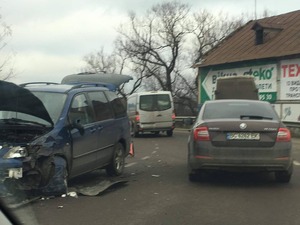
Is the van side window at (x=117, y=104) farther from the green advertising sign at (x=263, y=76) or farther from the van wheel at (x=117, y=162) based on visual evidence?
→ the green advertising sign at (x=263, y=76)

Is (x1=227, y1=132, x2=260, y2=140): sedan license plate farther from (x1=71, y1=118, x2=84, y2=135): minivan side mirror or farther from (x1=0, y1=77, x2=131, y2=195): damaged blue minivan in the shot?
(x1=71, y1=118, x2=84, y2=135): minivan side mirror

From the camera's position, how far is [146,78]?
2387 inches

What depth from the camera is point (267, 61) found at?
30562mm

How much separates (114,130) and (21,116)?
240cm

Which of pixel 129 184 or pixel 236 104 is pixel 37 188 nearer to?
pixel 129 184

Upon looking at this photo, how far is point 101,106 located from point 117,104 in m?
0.96

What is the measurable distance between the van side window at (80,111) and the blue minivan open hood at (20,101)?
0.49 meters

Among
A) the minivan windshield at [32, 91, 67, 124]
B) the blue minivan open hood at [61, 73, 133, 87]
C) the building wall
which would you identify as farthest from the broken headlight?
the building wall

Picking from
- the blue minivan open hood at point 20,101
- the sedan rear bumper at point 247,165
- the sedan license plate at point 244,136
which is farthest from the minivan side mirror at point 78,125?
the sedan license plate at point 244,136

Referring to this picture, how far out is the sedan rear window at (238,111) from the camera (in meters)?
8.64

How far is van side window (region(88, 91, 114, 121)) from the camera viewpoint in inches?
351

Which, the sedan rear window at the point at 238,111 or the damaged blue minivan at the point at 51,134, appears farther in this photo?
the sedan rear window at the point at 238,111

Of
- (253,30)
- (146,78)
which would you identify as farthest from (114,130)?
(146,78)

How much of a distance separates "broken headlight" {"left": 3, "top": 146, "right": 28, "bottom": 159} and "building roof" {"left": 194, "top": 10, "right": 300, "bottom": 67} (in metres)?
23.1
